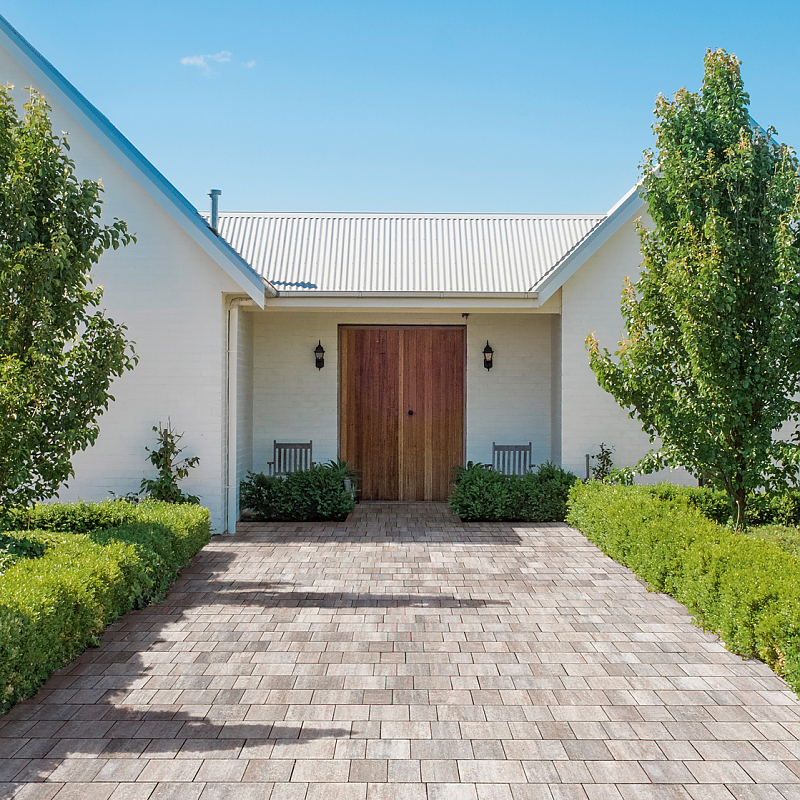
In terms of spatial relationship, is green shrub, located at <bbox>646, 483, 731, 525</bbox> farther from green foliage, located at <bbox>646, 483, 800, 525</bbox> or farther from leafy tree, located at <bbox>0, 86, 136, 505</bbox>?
leafy tree, located at <bbox>0, 86, 136, 505</bbox>

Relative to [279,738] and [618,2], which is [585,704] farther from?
[618,2]

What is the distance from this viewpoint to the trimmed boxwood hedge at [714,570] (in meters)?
4.46

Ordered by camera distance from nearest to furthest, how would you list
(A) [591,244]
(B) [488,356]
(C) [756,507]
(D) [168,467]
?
1. (C) [756,507]
2. (D) [168,467]
3. (A) [591,244]
4. (B) [488,356]

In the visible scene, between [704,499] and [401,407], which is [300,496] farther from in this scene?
[704,499]

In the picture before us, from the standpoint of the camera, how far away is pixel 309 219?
13039 mm

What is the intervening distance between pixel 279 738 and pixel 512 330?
8531 millimetres

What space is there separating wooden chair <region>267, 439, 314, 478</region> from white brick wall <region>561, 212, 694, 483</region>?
3705mm

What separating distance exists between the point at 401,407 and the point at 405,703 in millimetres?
7573

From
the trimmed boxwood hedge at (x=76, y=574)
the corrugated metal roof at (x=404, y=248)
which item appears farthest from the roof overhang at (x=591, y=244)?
the trimmed boxwood hedge at (x=76, y=574)

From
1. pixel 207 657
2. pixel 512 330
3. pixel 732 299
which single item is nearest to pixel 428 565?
pixel 207 657

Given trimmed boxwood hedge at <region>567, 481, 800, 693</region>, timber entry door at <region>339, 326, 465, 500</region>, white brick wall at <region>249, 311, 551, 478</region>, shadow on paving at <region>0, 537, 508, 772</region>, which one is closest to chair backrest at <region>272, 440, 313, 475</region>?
white brick wall at <region>249, 311, 551, 478</region>

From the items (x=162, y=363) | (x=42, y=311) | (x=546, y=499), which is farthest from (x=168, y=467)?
(x=546, y=499)

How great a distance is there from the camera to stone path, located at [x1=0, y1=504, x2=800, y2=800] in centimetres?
321

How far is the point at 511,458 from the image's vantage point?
11.1 meters
